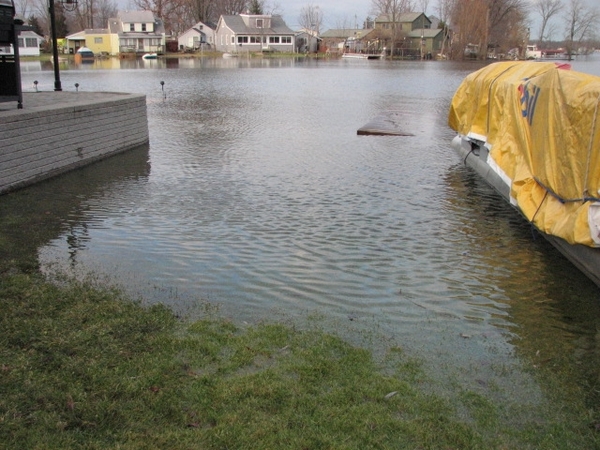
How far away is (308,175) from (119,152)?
4.91m

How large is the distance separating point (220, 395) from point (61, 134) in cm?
914

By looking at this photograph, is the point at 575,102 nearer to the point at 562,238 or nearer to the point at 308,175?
the point at 562,238

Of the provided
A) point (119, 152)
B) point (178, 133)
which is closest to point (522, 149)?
point (119, 152)

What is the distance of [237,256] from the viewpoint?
24.3 ft

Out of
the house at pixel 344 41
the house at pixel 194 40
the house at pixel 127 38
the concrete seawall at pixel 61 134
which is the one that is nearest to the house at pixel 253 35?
the house at pixel 194 40

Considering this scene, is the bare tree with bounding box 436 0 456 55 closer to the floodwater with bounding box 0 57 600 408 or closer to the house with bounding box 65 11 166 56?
the house with bounding box 65 11 166 56

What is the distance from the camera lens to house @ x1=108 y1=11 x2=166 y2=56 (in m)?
102

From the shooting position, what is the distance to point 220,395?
406 centimetres

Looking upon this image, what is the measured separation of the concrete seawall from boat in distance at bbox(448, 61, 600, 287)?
809cm

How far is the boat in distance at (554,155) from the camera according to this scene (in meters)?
6.85

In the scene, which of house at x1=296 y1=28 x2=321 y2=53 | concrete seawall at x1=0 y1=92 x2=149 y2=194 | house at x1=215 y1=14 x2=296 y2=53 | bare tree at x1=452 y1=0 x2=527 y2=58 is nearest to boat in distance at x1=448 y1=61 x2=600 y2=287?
concrete seawall at x1=0 y1=92 x2=149 y2=194

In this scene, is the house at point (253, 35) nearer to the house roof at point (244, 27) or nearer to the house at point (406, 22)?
the house roof at point (244, 27)

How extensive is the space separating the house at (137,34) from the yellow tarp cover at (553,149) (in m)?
98.4

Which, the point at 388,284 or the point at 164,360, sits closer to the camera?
the point at 164,360
